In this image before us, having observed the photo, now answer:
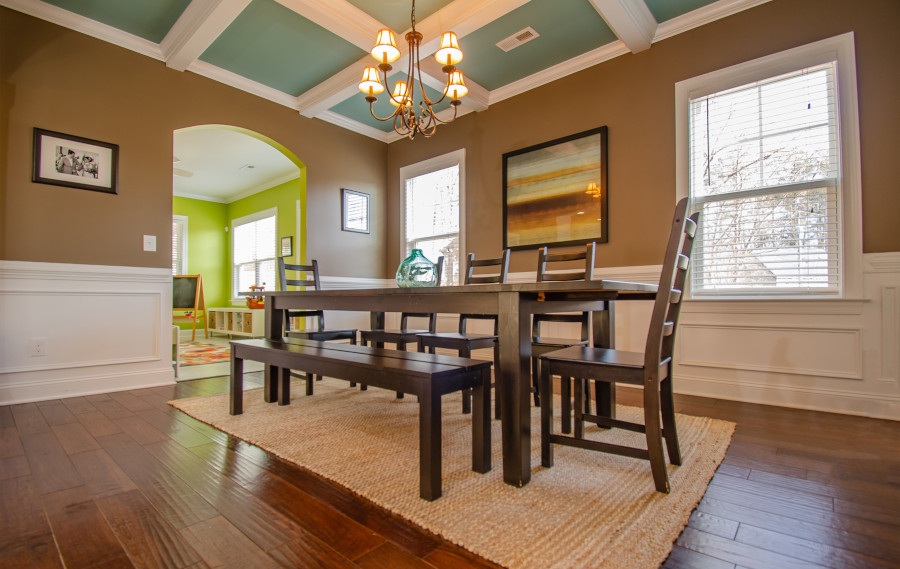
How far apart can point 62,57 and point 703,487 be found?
4.56 meters

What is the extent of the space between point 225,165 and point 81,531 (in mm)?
6279

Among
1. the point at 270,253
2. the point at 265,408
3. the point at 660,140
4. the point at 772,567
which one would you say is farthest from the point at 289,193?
the point at 772,567

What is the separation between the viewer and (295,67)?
3707 millimetres

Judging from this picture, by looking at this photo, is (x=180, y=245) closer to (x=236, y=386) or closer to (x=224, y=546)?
(x=236, y=386)

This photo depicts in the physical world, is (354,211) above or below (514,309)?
above

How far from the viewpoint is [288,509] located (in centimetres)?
133

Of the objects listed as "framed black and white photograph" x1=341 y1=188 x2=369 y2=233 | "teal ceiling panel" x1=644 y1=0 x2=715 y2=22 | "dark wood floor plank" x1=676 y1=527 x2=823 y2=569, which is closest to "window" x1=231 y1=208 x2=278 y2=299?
"framed black and white photograph" x1=341 y1=188 x2=369 y2=233

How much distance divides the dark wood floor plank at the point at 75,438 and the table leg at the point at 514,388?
185cm

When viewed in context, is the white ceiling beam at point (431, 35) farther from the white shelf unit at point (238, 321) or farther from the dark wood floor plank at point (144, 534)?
the white shelf unit at point (238, 321)

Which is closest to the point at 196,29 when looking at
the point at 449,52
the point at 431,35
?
the point at 431,35

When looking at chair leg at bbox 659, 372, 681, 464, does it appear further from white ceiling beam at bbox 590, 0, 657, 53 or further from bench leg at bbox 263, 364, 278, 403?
white ceiling beam at bbox 590, 0, 657, 53

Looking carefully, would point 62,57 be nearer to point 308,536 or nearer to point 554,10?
point 554,10

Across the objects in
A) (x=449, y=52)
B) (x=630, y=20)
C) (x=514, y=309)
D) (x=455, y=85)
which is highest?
(x=630, y=20)

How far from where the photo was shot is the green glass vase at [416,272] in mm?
2062
